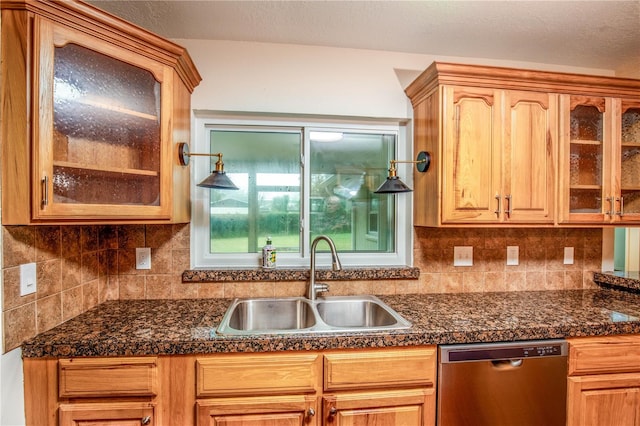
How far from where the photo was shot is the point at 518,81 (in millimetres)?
1611

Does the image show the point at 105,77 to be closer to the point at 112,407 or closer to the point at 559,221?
the point at 112,407

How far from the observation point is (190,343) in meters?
1.17

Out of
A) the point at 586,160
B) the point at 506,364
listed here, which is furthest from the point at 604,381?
the point at 586,160

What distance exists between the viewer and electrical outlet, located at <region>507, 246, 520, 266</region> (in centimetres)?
193

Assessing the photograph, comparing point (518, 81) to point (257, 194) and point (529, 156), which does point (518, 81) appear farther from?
point (257, 194)

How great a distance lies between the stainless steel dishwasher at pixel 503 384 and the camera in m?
1.27

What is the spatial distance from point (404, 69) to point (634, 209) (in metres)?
1.52

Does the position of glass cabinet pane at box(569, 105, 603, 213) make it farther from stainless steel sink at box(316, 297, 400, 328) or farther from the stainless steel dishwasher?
stainless steel sink at box(316, 297, 400, 328)

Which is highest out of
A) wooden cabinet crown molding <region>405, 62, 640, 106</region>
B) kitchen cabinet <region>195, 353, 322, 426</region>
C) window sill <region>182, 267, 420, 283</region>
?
wooden cabinet crown molding <region>405, 62, 640, 106</region>

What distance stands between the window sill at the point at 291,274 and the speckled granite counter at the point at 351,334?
0.12 metres

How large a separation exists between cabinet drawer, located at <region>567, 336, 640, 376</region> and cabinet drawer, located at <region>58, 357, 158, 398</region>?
1.74 m

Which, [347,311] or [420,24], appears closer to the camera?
[420,24]

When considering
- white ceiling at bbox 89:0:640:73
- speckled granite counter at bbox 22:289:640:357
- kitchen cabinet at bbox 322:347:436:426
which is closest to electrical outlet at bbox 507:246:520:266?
speckled granite counter at bbox 22:289:640:357

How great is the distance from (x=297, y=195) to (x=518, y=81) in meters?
1.34
